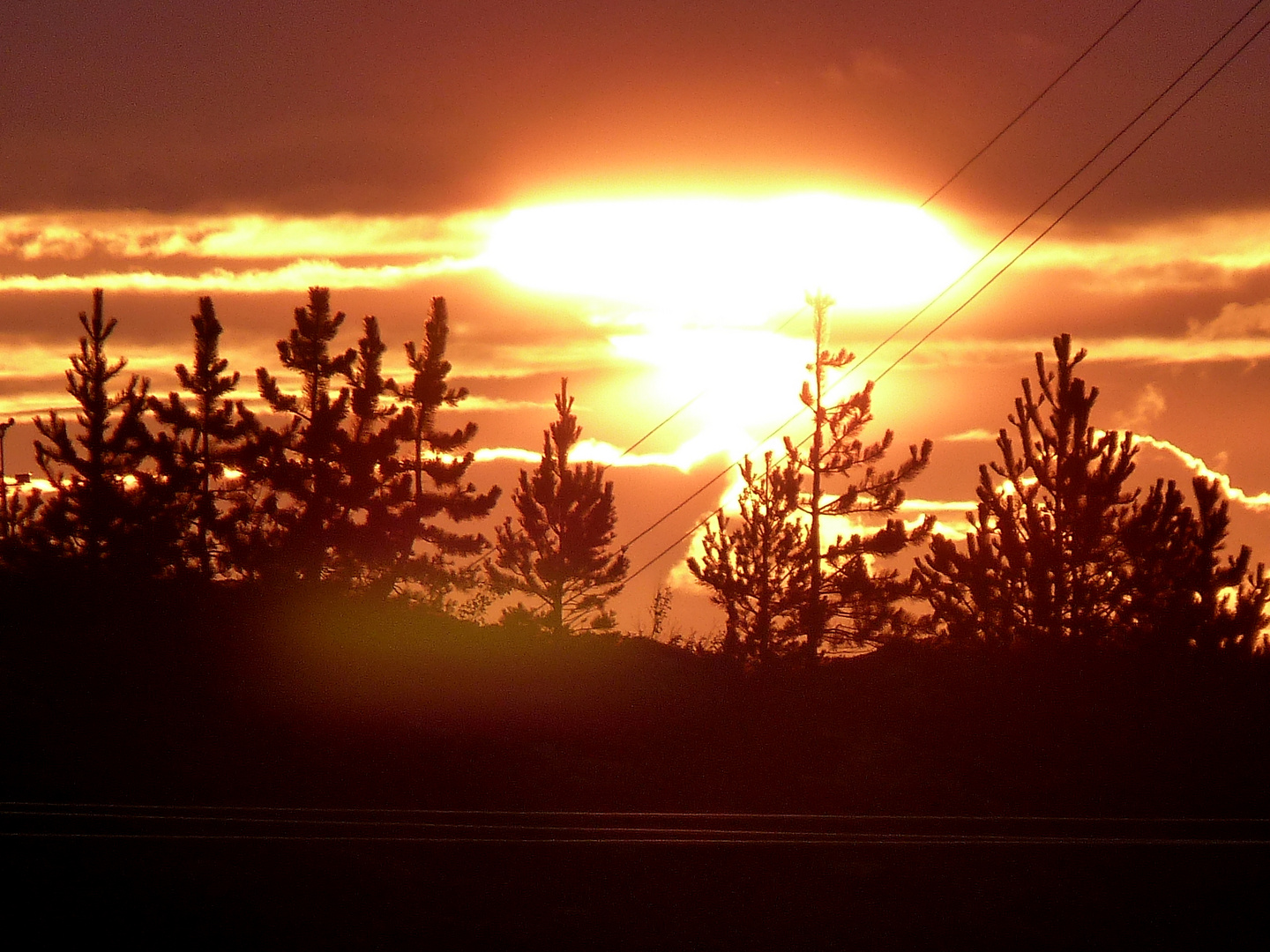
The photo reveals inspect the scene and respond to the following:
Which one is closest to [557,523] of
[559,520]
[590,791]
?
[559,520]

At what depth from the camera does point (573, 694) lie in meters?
26.0

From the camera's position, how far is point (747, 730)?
24.0m

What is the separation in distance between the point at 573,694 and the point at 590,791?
18.3 feet

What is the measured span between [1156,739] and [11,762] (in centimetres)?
1851

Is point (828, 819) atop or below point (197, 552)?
below

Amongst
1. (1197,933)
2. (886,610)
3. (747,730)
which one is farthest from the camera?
(886,610)

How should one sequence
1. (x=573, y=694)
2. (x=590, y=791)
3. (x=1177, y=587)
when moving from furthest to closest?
(x=1177, y=587) < (x=573, y=694) < (x=590, y=791)

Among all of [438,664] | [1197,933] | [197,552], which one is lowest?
[1197,933]

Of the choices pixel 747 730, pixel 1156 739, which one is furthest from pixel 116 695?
pixel 1156 739

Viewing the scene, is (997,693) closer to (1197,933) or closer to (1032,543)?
(1032,543)

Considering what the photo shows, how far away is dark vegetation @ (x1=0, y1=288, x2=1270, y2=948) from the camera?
495 inches

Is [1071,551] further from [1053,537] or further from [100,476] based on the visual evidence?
[100,476]

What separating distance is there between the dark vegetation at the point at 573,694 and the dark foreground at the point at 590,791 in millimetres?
64

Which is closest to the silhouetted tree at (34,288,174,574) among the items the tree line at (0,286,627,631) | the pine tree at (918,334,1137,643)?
the tree line at (0,286,627,631)
